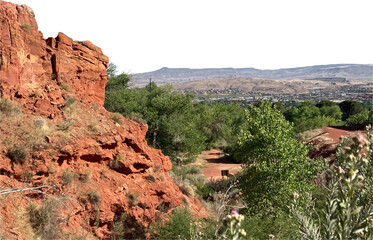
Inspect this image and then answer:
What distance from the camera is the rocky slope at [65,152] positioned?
10.5 metres

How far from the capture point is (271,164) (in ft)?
41.8

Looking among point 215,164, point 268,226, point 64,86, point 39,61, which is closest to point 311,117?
point 215,164

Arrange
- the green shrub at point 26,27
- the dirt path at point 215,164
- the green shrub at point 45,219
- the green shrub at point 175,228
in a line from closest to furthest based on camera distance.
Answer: the green shrub at point 45,219, the green shrub at point 175,228, the green shrub at point 26,27, the dirt path at point 215,164

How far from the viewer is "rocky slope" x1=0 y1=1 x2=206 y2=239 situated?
1050 cm

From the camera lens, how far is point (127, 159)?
552 inches

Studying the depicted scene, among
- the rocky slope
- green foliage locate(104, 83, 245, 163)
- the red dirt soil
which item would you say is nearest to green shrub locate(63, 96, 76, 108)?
the rocky slope

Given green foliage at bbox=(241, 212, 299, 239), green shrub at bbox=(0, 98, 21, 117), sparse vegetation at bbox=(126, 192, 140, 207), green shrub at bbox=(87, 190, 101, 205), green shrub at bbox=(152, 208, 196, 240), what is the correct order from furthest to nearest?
sparse vegetation at bbox=(126, 192, 140, 207) → green shrub at bbox=(87, 190, 101, 205) → green shrub at bbox=(152, 208, 196, 240) → green shrub at bbox=(0, 98, 21, 117) → green foliage at bbox=(241, 212, 299, 239)

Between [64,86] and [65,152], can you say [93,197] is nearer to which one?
[65,152]

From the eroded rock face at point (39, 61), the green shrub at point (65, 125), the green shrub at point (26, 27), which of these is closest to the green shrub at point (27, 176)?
the green shrub at point (65, 125)

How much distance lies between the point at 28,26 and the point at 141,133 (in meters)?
6.90

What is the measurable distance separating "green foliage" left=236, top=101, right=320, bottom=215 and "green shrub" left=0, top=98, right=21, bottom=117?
29.1 ft

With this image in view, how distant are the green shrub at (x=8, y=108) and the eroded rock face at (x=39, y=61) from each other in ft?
1.83

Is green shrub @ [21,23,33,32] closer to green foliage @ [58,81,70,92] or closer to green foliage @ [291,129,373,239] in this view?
green foliage @ [58,81,70,92]

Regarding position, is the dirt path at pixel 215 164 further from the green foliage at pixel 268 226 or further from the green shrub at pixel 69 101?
the green shrub at pixel 69 101
